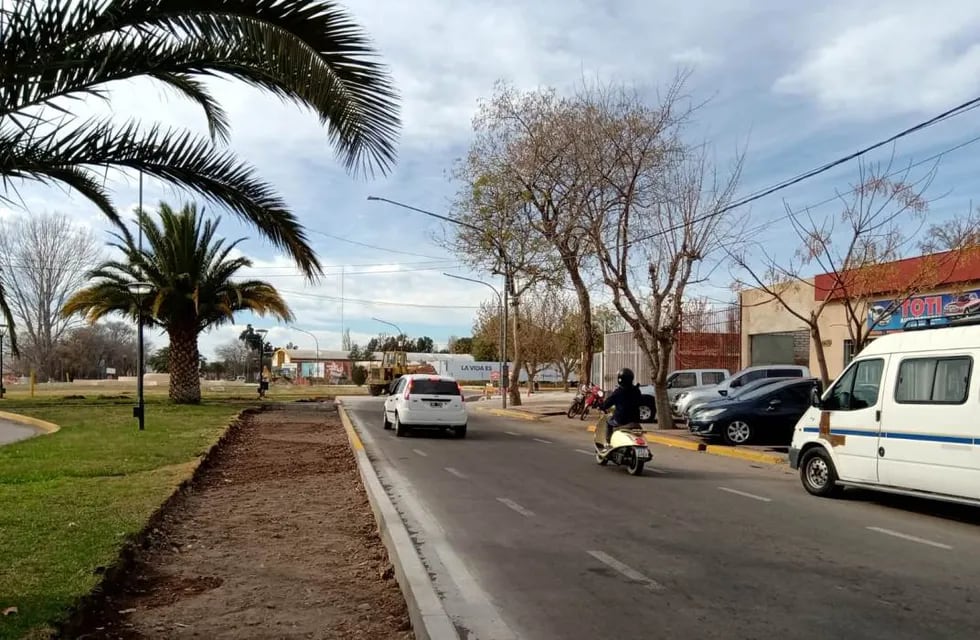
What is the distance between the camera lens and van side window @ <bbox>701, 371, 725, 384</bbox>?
89.0 ft

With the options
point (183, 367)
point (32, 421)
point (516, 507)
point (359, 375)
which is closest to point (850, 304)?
point (516, 507)

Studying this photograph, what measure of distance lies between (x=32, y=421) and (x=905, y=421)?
23.5 m

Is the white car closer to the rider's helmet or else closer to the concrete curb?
the rider's helmet

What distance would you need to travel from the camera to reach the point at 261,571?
6965 mm

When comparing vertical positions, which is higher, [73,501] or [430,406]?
[430,406]

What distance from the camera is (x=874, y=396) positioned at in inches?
405

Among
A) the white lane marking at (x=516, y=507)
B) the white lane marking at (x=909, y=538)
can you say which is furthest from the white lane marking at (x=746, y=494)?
the white lane marking at (x=516, y=507)

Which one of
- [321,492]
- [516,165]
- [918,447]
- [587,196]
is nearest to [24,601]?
[321,492]

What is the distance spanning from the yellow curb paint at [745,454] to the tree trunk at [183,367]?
73.3ft

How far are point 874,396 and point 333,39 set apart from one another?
7937 mm

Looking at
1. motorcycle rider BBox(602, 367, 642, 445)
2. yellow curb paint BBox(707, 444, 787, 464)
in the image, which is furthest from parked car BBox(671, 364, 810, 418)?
motorcycle rider BBox(602, 367, 642, 445)

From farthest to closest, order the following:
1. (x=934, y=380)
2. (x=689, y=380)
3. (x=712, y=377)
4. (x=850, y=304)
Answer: (x=689, y=380)
(x=712, y=377)
(x=850, y=304)
(x=934, y=380)

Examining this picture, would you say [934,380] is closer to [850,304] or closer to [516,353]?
[850,304]

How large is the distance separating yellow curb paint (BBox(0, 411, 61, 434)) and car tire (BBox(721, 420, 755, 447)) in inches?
629
